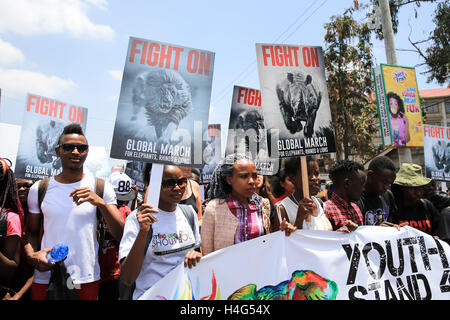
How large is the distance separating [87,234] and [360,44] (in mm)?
17200

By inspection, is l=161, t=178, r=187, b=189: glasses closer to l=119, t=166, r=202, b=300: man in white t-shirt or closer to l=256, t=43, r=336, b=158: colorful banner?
l=119, t=166, r=202, b=300: man in white t-shirt

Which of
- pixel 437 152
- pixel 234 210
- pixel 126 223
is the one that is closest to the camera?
pixel 126 223

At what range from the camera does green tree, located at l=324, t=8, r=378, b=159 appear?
648 inches

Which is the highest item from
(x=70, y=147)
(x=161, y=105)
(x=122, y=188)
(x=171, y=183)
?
(x=161, y=105)

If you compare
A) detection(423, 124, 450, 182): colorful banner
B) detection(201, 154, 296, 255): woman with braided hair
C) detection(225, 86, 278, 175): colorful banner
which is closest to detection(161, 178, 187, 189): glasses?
detection(201, 154, 296, 255): woman with braided hair

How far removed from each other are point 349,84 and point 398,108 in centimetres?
1052

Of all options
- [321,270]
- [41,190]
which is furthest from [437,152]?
[41,190]

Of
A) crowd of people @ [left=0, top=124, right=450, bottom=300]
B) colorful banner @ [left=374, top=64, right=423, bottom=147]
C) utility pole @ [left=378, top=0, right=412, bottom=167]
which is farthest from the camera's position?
utility pole @ [left=378, top=0, right=412, bottom=167]

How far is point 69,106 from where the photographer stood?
481cm

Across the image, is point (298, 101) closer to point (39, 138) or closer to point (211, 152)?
point (211, 152)

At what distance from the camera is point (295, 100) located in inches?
118

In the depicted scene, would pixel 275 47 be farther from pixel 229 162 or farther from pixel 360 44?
pixel 360 44

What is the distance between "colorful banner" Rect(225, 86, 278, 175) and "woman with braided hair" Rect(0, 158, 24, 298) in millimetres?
2673
